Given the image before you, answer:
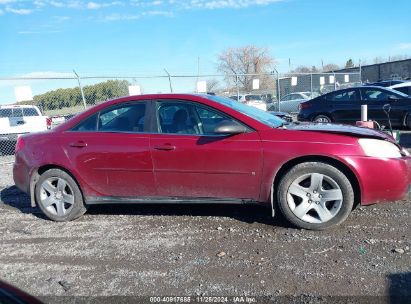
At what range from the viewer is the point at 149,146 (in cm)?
445

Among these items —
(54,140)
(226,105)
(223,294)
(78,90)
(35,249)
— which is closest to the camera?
(223,294)

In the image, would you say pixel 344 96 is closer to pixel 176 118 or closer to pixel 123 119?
pixel 176 118

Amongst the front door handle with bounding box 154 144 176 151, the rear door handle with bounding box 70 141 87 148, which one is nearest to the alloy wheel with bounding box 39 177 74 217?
the rear door handle with bounding box 70 141 87 148

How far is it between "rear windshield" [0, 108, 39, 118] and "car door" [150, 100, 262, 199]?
28.0 ft

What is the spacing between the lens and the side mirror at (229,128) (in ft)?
13.6

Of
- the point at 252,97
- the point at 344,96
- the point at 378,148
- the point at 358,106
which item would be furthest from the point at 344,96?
the point at 252,97

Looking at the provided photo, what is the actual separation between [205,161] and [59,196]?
2.01m

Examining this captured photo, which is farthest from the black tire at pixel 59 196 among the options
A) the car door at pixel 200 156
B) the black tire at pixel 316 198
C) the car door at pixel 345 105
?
the car door at pixel 345 105

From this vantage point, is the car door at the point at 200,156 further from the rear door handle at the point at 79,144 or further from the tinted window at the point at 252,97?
the tinted window at the point at 252,97

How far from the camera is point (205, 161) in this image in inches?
169

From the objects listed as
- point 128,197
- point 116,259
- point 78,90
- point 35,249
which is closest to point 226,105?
point 128,197

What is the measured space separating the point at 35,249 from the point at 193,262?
5.99 feet

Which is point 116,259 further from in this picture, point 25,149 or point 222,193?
point 25,149

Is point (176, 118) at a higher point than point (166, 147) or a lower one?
higher
